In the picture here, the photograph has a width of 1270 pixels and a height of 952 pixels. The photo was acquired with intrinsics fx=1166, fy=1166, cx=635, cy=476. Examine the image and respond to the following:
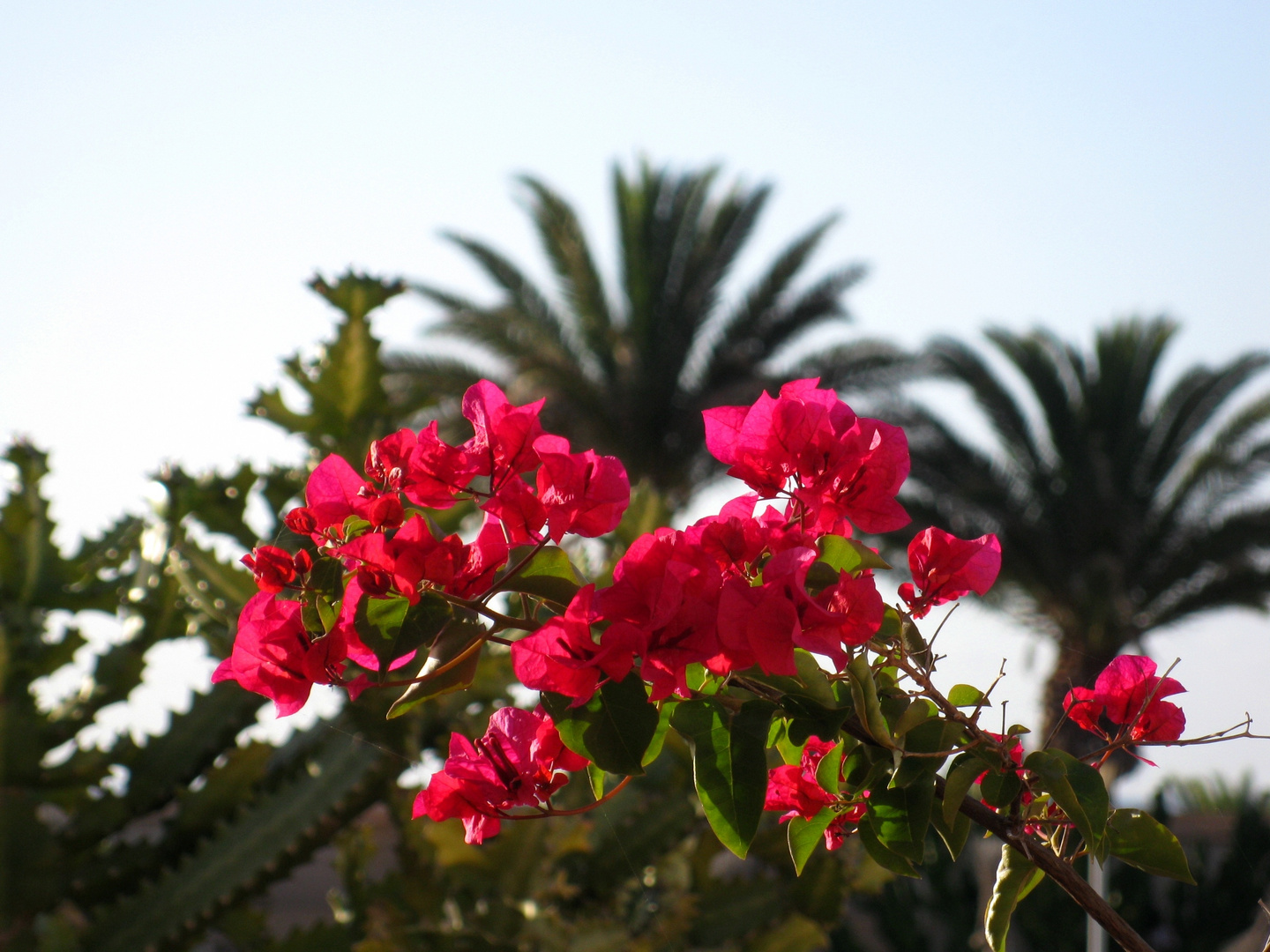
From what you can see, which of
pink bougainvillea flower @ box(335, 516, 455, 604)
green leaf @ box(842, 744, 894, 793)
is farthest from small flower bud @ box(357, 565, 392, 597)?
green leaf @ box(842, 744, 894, 793)

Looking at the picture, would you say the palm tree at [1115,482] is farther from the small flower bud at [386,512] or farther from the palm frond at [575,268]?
the small flower bud at [386,512]

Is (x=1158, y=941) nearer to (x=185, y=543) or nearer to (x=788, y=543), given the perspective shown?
(x=185, y=543)

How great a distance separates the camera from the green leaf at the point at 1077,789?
661mm

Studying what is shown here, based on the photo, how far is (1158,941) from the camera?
16.3ft

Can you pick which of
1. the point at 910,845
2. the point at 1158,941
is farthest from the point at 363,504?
the point at 1158,941

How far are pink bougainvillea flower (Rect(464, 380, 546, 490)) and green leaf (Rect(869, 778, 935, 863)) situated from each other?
0.30 meters

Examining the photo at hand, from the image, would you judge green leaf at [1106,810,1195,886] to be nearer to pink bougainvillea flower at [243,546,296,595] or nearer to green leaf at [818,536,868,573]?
green leaf at [818,536,868,573]

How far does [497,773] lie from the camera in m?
0.77

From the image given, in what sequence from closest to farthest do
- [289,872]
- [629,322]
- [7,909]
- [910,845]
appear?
[910,845]
[7,909]
[289,872]
[629,322]

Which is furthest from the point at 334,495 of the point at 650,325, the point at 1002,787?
the point at 650,325

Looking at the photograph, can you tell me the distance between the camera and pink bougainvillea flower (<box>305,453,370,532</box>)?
2.35 feet

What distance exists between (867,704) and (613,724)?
6.0 inches

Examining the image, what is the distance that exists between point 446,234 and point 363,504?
853cm

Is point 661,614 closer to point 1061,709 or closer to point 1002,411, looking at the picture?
point 1061,709
